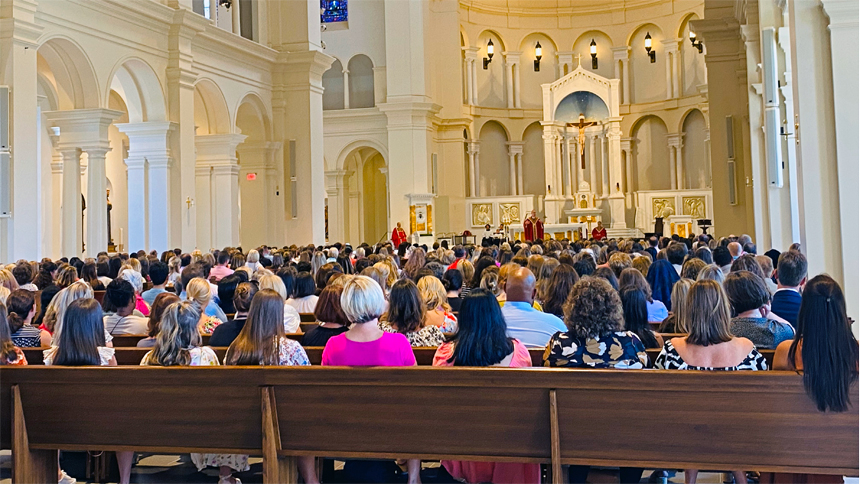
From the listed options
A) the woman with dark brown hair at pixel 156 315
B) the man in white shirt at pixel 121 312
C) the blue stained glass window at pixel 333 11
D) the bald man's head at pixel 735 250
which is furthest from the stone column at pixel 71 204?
the blue stained glass window at pixel 333 11

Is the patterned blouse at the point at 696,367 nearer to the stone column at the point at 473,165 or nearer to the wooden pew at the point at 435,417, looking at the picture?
the wooden pew at the point at 435,417

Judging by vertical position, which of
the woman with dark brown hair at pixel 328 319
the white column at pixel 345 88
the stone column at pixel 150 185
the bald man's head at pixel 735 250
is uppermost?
the white column at pixel 345 88

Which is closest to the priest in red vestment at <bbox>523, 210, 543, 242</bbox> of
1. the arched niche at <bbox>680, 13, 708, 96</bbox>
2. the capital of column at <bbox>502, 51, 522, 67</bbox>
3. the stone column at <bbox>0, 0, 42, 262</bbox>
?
the arched niche at <bbox>680, 13, 708, 96</bbox>

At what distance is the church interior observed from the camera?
4441 mm

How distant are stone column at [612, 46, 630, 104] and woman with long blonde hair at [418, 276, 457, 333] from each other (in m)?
31.5

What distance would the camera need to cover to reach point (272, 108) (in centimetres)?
2405

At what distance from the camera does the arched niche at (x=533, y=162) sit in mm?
37250

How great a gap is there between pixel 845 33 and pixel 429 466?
6.12m

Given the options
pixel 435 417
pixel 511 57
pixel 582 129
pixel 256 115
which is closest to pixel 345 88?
pixel 256 115

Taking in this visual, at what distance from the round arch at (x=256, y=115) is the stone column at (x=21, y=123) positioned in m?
9.22

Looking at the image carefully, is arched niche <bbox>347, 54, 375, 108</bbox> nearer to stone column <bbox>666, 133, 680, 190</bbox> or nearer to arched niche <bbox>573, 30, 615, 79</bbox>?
arched niche <bbox>573, 30, 615, 79</bbox>

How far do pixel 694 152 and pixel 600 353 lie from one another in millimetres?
32030

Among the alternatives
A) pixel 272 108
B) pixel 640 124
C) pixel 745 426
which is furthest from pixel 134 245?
pixel 640 124

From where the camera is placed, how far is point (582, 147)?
34.2 metres
